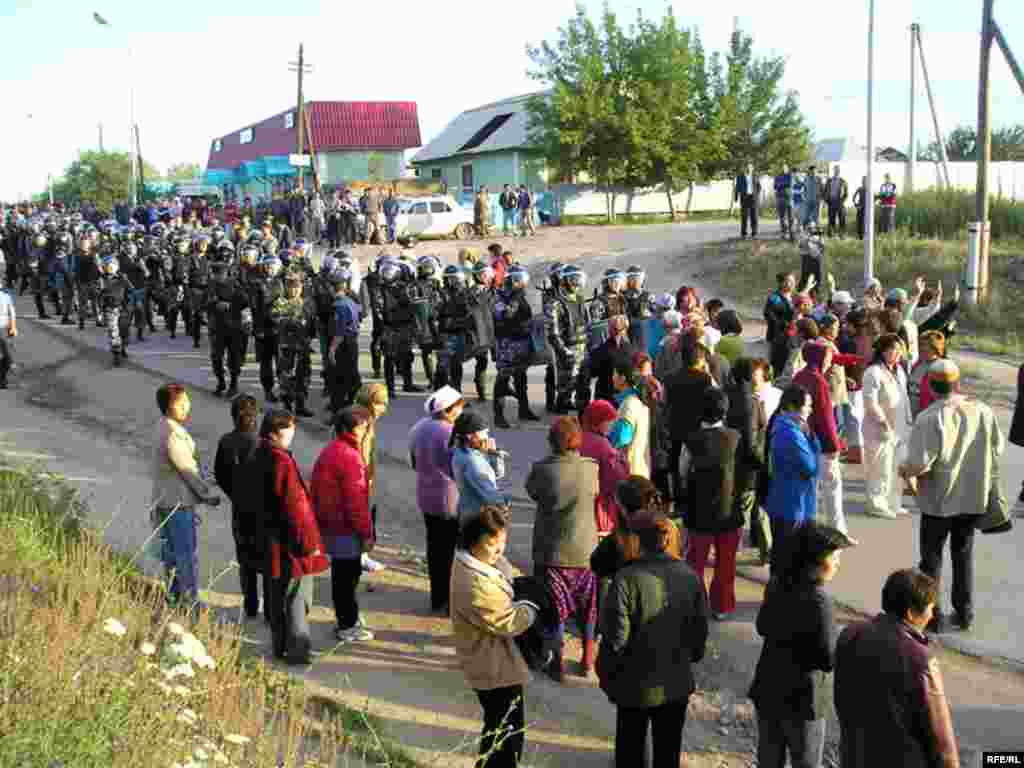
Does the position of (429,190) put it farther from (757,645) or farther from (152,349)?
(757,645)

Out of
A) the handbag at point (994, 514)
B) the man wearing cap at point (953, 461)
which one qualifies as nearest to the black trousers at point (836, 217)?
the man wearing cap at point (953, 461)

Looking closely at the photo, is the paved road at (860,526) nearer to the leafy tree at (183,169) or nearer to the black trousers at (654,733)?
the black trousers at (654,733)

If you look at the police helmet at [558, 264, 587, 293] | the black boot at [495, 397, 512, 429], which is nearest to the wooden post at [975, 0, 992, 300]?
the police helmet at [558, 264, 587, 293]

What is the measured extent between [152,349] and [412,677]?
13960 millimetres

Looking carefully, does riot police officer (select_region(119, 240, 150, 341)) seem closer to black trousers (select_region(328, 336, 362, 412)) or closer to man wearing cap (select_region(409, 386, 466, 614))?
black trousers (select_region(328, 336, 362, 412))

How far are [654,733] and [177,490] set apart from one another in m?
3.78

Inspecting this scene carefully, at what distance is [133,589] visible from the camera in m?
6.82

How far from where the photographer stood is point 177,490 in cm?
724

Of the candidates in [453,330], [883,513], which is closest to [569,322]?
[453,330]

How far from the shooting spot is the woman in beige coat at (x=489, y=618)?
510 cm

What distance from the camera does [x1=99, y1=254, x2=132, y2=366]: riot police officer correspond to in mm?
17156

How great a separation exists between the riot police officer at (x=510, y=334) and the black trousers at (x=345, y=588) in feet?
18.8

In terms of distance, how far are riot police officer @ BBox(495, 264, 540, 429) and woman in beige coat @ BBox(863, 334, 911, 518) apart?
4.51 metres

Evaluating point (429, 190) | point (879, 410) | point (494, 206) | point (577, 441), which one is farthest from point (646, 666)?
point (429, 190)
